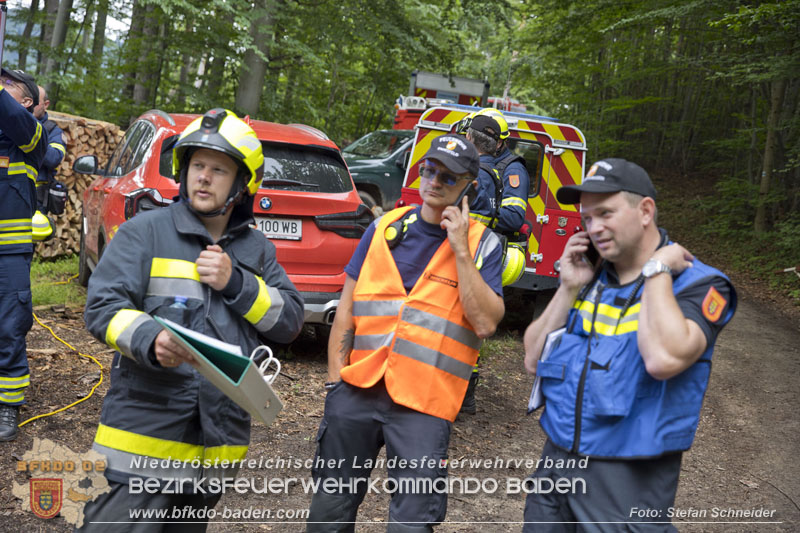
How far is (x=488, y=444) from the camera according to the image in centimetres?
534

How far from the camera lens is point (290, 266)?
231 inches

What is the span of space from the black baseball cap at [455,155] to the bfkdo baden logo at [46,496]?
200 cm

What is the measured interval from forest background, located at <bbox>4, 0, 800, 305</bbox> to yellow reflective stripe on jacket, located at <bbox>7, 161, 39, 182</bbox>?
5.90 meters

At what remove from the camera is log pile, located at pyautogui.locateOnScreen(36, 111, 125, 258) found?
384 inches

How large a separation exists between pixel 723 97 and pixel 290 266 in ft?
65.6

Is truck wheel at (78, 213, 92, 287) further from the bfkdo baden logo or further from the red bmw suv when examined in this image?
the bfkdo baden logo

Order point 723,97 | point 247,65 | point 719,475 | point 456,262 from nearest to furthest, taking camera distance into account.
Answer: point 456,262 < point 719,475 < point 247,65 < point 723,97

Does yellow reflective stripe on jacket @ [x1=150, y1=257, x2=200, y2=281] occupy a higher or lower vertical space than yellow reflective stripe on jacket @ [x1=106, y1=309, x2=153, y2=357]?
higher

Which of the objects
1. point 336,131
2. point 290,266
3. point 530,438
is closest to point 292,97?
point 336,131

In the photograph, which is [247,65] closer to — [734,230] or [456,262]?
[456,262]

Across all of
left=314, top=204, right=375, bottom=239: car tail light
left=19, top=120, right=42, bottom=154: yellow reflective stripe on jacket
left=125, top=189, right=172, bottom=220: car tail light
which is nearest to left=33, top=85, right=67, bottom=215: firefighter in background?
left=19, top=120, right=42, bottom=154: yellow reflective stripe on jacket

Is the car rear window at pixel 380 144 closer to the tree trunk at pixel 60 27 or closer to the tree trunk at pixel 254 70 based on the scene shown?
the tree trunk at pixel 254 70

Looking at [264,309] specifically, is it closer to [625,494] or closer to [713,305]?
[625,494]

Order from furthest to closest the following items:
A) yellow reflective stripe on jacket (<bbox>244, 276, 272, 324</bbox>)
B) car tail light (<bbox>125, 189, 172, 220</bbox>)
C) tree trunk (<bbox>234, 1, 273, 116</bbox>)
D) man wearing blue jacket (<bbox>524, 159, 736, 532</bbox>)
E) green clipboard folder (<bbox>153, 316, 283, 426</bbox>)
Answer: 1. tree trunk (<bbox>234, 1, 273, 116</bbox>)
2. car tail light (<bbox>125, 189, 172, 220</bbox>)
3. yellow reflective stripe on jacket (<bbox>244, 276, 272, 324</bbox>)
4. man wearing blue jacket (<bbox>524, 159, 736, 532</bbox>)
5. green clipboard folder (<bbox>153, 316, 283, 426</bbox>)
